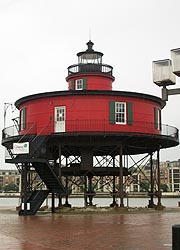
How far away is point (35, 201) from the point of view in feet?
99.8

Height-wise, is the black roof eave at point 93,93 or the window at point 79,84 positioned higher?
the window at point 79,84

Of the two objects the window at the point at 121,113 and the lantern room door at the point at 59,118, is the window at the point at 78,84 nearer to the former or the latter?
the lantern room door at the point at 59,118

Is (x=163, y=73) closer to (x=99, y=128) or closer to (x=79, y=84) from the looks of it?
(x=99, y=128)

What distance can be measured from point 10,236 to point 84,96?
16.7m

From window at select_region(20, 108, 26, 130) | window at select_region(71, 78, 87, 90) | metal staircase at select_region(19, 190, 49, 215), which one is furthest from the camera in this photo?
window at select_region(71, 78, 87, 90)

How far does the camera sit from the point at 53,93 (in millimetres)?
33094

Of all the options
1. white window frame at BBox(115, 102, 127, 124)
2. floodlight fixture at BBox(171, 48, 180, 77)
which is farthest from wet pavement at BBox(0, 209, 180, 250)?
white window frame at BBox(115, 102, 127, 124)

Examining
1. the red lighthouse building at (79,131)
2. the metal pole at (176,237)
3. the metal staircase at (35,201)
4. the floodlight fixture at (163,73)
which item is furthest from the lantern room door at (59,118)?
the metal pole at (176,237)

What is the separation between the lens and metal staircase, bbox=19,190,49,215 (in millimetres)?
29781

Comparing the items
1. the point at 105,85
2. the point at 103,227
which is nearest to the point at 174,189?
the point at 105,85

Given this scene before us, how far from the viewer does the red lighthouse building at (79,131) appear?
30922mm

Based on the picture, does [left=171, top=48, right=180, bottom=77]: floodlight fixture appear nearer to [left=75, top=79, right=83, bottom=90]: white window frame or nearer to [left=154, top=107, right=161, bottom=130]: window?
[left=154, top=107, right=161, bottom=130]: window

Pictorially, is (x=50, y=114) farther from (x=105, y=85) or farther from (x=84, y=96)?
(x=105, y=85)

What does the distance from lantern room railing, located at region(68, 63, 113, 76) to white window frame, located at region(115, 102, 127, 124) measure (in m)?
5.16
